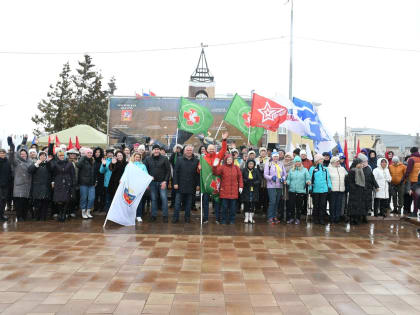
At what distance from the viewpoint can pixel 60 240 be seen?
23.5ft

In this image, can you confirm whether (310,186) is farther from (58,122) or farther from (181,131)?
(58,122)

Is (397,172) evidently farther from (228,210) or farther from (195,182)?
(195,182)

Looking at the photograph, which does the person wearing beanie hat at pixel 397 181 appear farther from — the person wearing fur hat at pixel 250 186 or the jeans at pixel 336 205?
the person wearing fur hat at pixel 250 186

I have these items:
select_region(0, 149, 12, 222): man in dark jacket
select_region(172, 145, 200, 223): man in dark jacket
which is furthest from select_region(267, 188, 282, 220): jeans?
select_region(0, 149, 12, 222): man in dark jacket

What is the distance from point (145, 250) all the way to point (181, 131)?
23.5 ft

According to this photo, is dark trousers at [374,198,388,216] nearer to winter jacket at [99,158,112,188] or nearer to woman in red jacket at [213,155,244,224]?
woman in red jacket at [213,155,244,224]

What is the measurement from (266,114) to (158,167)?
362cm

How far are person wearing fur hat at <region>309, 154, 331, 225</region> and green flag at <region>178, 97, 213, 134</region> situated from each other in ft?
12.8

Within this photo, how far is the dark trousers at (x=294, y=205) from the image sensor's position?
9594 millimetres

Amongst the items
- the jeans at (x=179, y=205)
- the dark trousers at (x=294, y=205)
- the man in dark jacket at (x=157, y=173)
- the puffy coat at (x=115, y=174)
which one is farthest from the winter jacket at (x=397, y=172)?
the puffy coat at (x=115, y=174)

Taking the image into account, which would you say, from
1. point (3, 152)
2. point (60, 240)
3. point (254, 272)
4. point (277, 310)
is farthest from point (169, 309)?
point (3, 152)

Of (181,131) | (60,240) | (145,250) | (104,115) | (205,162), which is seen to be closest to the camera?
(145,250)

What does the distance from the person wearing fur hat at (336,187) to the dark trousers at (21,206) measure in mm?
7550

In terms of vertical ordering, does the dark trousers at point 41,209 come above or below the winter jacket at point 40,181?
below
